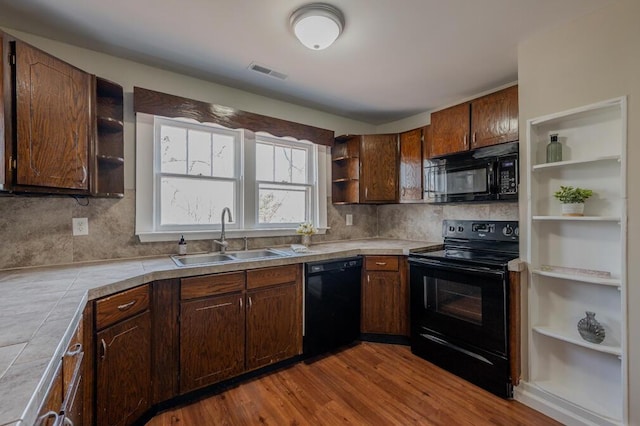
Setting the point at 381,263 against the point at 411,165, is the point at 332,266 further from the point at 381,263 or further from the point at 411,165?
the point at 411,165

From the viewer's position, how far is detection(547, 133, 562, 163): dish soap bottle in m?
1.91

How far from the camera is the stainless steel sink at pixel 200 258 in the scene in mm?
2220

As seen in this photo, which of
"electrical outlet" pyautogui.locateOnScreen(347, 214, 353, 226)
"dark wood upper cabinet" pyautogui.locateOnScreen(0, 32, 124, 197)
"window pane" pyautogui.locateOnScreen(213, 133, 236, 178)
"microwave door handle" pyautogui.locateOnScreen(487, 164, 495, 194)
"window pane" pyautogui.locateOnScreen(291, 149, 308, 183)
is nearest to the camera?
"dark wood upper cabinet" pyautogui.locateOnScreen(0, 32, 124, 197)

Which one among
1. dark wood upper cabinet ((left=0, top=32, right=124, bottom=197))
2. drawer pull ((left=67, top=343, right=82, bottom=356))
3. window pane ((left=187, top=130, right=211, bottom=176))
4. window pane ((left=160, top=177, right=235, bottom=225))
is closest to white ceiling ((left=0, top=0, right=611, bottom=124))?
dark wood upper cabinet ((left=0, top=32, right=124, bottom=197))

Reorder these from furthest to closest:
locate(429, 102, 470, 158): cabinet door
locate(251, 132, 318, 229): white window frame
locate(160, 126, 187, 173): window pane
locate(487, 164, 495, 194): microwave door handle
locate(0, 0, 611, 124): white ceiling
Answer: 1. locate(251, 132, 318, 229): white window frame
2. locate(429, 102, 470, 158): cabinet door
3. locate(160, 126, 187, 173): window pane
4. locate(487, 164, 495, 194): microwave door handle
5. locate(0, 0, 611, 124): white ceiling

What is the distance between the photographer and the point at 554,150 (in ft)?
6.31

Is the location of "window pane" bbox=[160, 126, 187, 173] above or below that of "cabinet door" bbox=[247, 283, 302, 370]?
above

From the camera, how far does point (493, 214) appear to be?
8.89 ft

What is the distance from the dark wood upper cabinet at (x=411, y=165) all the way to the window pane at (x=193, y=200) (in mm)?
1858

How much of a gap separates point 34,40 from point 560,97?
3.53m

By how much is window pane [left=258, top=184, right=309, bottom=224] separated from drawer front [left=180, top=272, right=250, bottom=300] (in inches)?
36.7

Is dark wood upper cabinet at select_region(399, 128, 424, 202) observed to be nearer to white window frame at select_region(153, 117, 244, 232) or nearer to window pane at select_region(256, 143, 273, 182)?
window pane at select_region(256, 143, 273, 182)

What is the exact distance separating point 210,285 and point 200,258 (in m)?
0.48

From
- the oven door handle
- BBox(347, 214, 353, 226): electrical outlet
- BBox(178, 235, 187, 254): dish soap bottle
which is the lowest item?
the oven door handle
